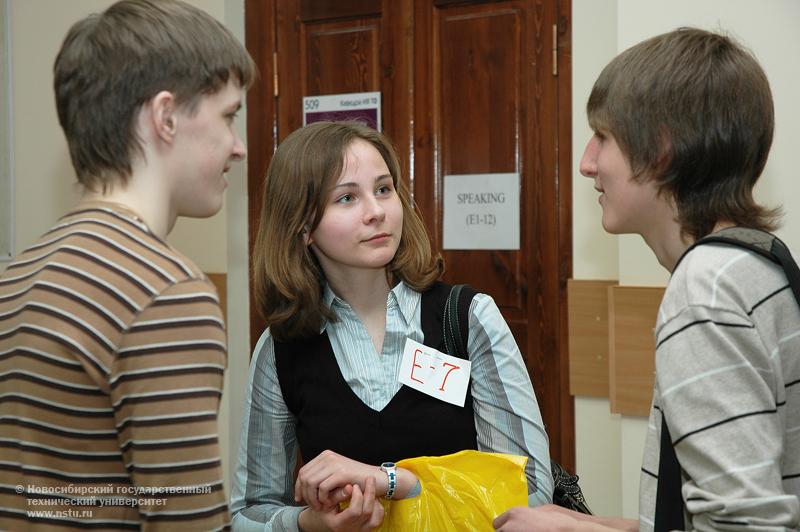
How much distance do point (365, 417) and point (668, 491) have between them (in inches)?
27.7

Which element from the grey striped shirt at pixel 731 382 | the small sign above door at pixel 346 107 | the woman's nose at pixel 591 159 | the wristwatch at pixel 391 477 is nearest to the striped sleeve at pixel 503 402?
the wristwatch at pixel 391 477

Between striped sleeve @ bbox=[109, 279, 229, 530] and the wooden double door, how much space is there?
2014mm

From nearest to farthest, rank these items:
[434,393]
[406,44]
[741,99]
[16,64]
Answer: [741,99], [434,393], [406,44], [16,64]

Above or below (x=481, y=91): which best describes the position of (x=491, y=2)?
above

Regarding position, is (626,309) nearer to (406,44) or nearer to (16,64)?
(406,44)

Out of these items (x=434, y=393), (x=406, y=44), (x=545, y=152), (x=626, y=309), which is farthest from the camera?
(x=406, y=44)

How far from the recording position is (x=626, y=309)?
8.02 feet

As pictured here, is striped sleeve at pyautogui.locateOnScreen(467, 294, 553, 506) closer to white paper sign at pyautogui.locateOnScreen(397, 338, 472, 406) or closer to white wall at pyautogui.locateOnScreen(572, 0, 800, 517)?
white paper sign at pyautogui.locateOnScreen(397, 338, 472, 406)

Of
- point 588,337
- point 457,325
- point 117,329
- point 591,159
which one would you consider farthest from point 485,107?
point 117,329

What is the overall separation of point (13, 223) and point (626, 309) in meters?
2.70

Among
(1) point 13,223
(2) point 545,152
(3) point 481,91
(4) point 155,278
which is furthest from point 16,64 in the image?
(4) point 155,278

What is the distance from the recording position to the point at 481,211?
2900 millimetres

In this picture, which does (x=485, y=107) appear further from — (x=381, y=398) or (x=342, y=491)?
(x=342, y=491)

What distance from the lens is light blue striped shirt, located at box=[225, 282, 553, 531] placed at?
5.37 feet
